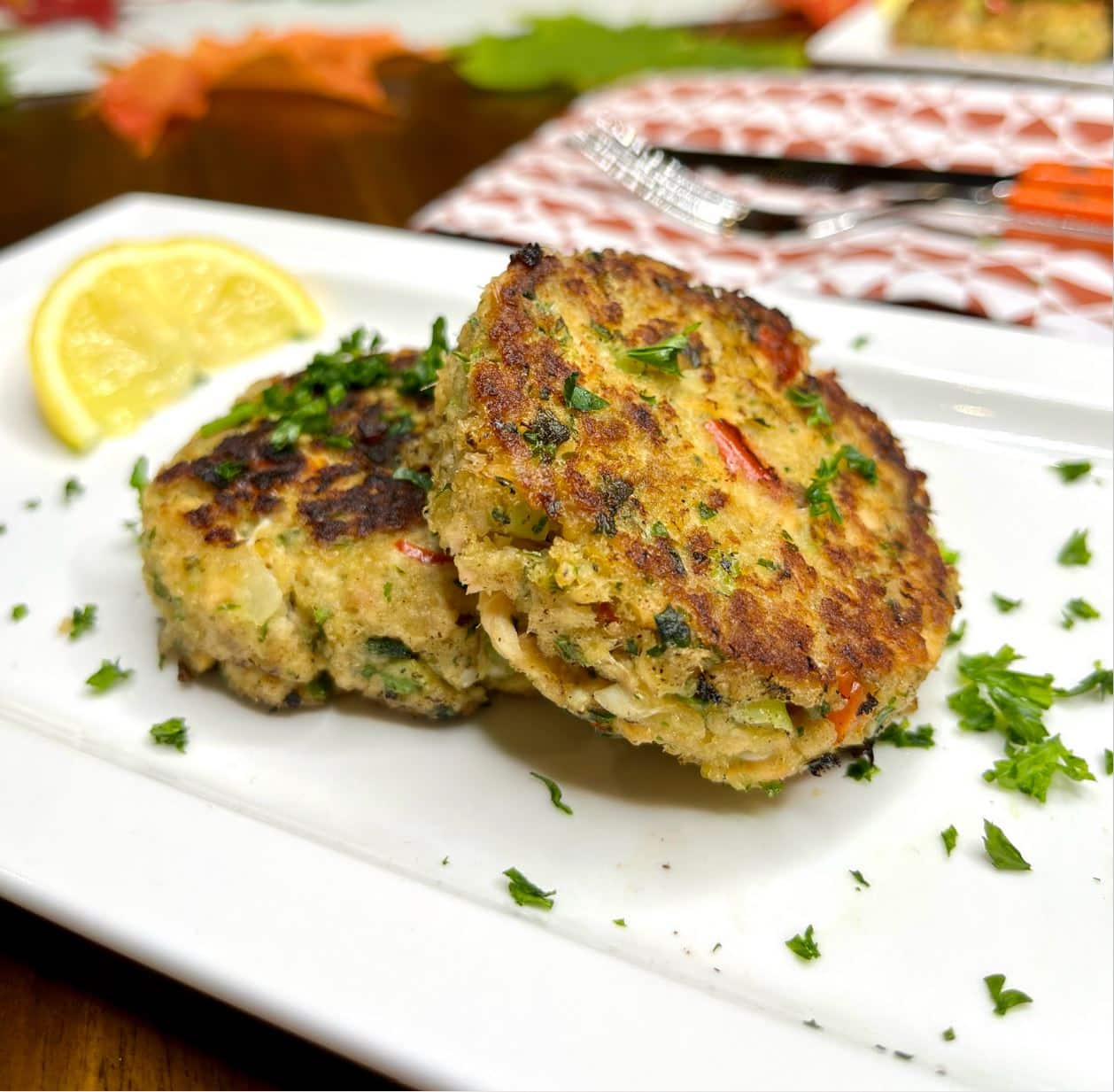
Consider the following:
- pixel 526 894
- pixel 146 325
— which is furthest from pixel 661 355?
pixel 146 325

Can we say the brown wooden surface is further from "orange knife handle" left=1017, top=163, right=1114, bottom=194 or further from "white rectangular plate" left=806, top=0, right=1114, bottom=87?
"orange knife handle" left=1017, top=163, right=1114, bottom=194

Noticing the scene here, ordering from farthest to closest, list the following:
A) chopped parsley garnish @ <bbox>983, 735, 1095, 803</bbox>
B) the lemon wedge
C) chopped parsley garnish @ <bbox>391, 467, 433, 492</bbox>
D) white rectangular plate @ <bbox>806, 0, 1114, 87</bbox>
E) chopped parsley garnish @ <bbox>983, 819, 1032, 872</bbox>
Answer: white rectangular plate @ <bbox>806, 0, 1114, 87</bbox>
the lemon wedge
chopped parsley garnish @ <bbox>391, 467, 433, 492</bbox>
chopped parsley garnish @ <bbox>983, 735, 1095, 803</bbox>
chopped parsley garnish @ <bbox>983, 819, 1032, 872</bbox>

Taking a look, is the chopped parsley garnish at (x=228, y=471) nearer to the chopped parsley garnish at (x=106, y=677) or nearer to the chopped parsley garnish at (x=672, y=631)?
the chopped parsley garnish at (x=106, y=677)

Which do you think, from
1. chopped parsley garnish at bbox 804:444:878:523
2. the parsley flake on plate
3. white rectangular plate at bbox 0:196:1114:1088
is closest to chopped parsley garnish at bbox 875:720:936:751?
white rectangular plate at bbox 0:196:1114:1088

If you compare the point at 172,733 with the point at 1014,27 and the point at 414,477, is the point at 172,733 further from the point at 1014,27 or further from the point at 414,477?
the point at 1014,27

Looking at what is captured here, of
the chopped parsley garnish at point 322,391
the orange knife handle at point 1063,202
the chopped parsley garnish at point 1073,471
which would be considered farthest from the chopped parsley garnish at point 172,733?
the orange knife handle at point 1063,202
